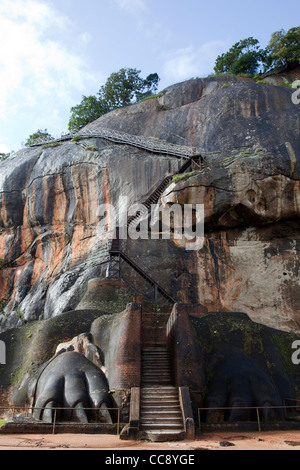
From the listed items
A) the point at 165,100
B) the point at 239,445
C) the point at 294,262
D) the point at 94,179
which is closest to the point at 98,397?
the point at 239,445

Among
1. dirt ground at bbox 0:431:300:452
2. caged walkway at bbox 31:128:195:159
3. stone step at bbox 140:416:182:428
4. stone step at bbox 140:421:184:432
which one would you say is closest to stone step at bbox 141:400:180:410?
stone step at bbox 140:416:182:428

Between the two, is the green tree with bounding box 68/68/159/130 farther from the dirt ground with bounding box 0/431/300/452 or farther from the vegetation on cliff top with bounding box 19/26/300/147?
the dirt ground with bounding box 0/431/300/452

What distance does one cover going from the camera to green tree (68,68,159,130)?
154 ft

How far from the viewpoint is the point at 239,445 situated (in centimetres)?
950

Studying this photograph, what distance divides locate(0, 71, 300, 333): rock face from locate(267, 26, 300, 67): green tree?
9.57m

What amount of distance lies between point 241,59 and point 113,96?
14.6 m

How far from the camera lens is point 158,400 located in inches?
482

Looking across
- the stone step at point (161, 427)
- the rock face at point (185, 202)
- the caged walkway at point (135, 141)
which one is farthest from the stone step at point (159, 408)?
the caged walkway at point (135, 141)

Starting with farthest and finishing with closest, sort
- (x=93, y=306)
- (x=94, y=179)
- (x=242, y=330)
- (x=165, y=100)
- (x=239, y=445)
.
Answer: (x=165, y=100) → (x=94, y=179) → (x=93, y=306) → (x=242, y=330) → (x=239, y=445)

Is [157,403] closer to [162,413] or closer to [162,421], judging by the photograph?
[162,413]

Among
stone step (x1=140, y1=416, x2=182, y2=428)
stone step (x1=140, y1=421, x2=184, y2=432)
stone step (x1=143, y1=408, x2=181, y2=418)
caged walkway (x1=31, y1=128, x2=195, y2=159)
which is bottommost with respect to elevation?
stone step (x1=140, y1=421, x2=184, y2=432)

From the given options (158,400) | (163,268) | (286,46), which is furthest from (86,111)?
(158,400)

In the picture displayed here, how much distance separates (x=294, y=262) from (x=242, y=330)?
40.0 ft
